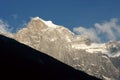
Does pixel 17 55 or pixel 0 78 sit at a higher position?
pixel 17 55

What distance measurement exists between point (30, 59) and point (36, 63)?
14.4ft

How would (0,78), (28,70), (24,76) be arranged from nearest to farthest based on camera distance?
1. (0,78)
2. (24,76)
3. (28,70)

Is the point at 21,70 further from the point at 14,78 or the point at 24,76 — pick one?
the point at 14,78

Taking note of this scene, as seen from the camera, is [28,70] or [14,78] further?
[28,70]

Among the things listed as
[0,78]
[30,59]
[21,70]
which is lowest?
[0,78]

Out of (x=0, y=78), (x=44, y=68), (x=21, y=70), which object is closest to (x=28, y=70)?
(x=21, y=70)

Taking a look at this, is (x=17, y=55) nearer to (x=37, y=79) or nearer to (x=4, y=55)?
(x=4, y=55)

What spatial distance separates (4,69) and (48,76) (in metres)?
29.8

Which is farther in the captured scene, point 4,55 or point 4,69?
point 4,55

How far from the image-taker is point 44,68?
19525 cm

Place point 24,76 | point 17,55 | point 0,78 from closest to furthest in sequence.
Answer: point 0,78 → point 24,76 → point 17,55

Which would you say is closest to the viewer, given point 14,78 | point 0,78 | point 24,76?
point 0,78

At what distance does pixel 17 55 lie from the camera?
19150cm

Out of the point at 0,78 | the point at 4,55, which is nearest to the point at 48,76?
the point at 4,55
